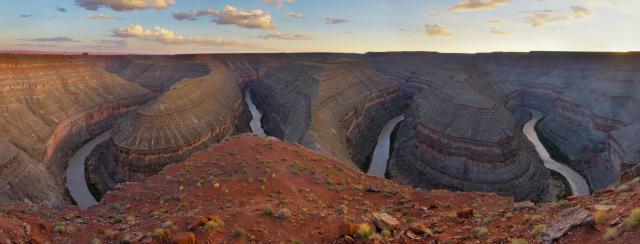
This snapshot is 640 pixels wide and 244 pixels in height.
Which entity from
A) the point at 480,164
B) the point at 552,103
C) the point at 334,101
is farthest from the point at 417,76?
the point at 480,164

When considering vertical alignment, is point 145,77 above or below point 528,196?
above

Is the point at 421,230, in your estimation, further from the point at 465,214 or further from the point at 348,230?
the point at 465,214

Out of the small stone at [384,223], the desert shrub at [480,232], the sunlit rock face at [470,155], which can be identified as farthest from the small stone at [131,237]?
the sunlit rock face at [470,155]

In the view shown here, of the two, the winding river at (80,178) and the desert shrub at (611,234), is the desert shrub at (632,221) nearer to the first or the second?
the desert shrub at (611,234)

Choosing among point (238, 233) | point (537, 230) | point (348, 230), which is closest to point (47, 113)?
point (238, 233)

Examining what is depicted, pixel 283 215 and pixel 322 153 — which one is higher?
pixel 283 215

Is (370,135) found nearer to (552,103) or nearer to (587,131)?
(587,131)
